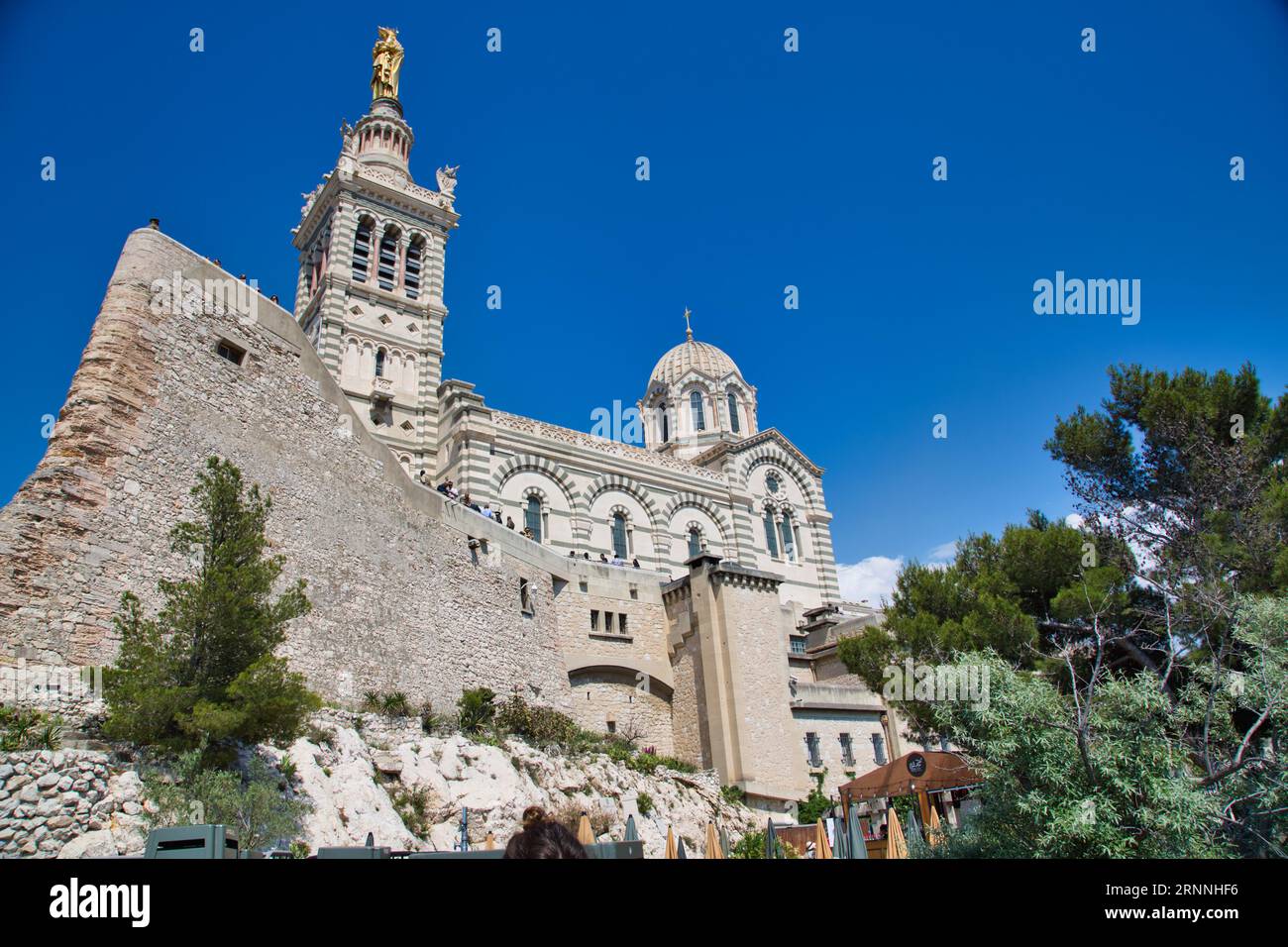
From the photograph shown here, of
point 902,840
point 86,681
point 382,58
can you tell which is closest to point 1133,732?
point 902,840

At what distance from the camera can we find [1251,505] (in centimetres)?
2041

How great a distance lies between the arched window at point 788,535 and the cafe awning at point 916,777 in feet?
64.2

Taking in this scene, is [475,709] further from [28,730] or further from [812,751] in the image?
[812,751]

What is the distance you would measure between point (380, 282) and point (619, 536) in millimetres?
15561

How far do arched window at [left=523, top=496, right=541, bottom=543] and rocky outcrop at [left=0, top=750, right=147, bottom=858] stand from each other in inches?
905

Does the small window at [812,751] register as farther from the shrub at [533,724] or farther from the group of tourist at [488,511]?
the shrub at [533,724]

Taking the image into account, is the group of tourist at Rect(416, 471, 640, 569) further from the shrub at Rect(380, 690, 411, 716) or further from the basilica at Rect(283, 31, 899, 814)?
the shrub at Rect(380, 690, 411, 716)

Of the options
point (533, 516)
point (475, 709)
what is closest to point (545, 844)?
point (475, 709)

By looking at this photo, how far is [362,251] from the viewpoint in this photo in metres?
37.9

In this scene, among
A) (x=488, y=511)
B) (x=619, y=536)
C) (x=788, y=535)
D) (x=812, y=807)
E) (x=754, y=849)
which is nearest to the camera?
(x=754, y=849)

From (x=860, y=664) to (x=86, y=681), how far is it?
688 inches

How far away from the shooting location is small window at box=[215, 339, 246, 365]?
613 inches

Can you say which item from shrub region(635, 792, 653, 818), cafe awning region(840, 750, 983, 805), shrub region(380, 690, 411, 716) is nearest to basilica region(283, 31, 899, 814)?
cafe awning region(840, 750, 983, 805)
